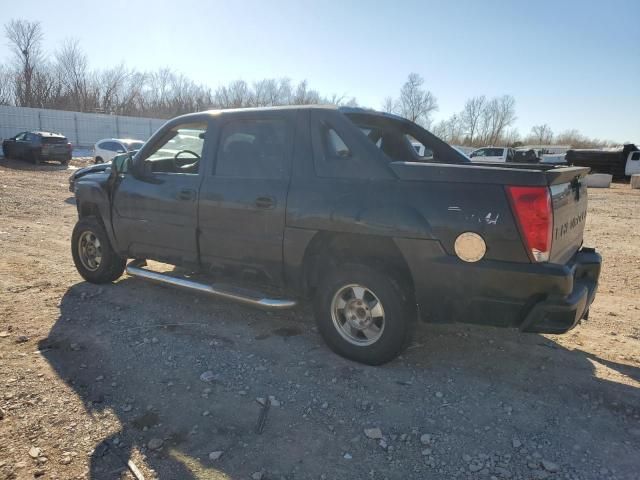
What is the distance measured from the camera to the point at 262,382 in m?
3.35

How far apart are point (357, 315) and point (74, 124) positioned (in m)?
38.8

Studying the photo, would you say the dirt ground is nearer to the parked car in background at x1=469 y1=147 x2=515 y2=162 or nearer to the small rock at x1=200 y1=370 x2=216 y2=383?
the small rock at x1=200 y1=370 x2=216 y2=383

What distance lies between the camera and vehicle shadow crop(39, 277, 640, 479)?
261 cm

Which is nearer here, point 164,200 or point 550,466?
point 550,466

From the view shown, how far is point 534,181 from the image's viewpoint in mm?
2832

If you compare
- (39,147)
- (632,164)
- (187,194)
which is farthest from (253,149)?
(632,164)

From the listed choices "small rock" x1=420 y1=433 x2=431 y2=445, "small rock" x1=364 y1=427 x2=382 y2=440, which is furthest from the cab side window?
"small rock" x1=420 y1=433 x2=431 y2=445

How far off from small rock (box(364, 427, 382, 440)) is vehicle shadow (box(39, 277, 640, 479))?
0.08m

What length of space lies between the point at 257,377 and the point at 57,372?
1.51 metres

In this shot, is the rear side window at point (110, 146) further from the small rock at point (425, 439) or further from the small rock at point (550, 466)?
the small rock at point (550, 466)

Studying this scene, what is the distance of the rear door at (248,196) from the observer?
3.80 metres

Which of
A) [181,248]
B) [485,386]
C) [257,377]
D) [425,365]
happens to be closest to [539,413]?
[485,386]

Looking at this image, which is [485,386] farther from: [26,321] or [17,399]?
[26,321]

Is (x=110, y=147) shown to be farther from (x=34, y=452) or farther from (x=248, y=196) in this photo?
(x=34, y=452)
